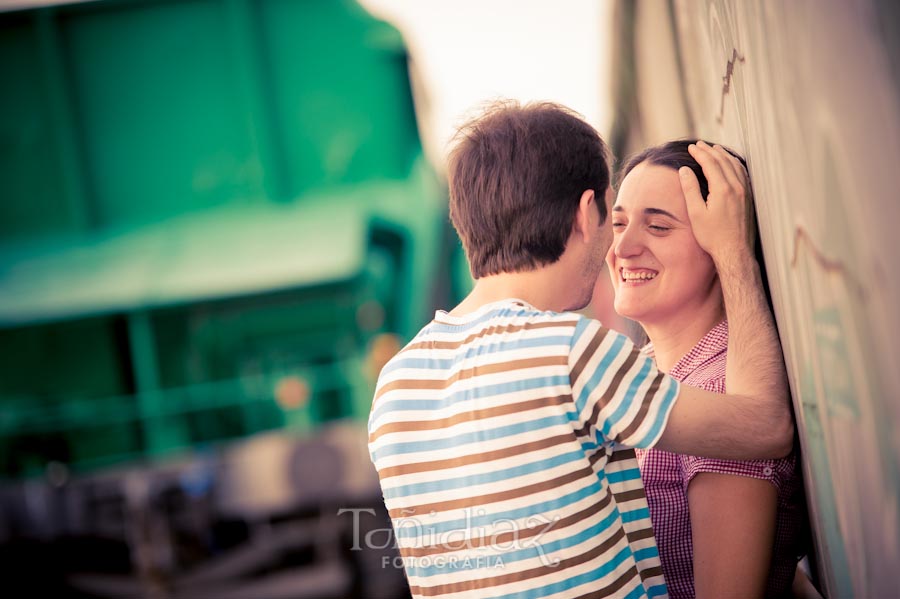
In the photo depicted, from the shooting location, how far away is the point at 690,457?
169 centimetres

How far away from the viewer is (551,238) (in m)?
1.59

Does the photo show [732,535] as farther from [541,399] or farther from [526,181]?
[526,181]

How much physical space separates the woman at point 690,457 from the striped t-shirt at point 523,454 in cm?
15

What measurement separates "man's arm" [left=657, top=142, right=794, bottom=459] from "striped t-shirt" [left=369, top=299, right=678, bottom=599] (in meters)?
0.07

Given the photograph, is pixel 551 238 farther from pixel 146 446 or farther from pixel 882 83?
pixel 146 446

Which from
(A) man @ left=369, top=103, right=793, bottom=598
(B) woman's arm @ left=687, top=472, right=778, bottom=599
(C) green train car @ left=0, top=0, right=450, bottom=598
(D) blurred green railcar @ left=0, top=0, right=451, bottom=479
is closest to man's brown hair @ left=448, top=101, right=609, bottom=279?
(A) man @ left=369, top=103, right=793, bottom=598

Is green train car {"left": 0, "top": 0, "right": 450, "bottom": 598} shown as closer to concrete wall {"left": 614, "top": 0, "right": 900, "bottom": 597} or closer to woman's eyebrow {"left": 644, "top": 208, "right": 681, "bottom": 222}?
woman's eyebrow {"left": 644, "top": 208, "right": 681, "bottom": 222}

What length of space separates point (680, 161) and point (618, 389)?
0.69 meters

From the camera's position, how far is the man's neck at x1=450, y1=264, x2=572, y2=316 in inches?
63.3

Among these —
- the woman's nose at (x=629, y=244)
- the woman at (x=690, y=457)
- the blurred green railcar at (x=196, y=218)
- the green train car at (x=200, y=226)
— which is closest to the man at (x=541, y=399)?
the woman at (x=690, y=457)

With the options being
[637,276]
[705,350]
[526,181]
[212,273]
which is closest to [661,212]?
[637,276]

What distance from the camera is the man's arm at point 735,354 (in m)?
1.43

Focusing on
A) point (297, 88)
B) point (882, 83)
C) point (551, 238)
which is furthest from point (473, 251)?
point (297, 88)

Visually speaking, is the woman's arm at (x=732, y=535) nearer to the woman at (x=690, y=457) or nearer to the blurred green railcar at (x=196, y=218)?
the woman at (x=690, y=457)
